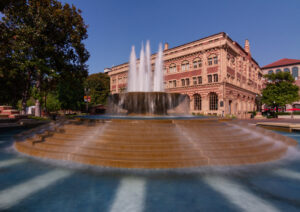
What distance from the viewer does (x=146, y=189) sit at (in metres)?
3.25

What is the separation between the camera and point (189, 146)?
A: 5.02 m

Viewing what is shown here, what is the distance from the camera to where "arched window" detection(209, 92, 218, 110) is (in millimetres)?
30556

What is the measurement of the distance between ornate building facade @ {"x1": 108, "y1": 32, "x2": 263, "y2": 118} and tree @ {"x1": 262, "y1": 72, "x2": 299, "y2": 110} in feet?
13.4

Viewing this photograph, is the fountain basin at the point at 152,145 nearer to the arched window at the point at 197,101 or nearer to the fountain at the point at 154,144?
the fountain at the point at 154,144

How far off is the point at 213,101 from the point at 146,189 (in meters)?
30.5

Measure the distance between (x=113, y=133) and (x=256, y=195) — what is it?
4.30 m

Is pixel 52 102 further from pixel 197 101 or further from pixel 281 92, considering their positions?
pixel 281 92

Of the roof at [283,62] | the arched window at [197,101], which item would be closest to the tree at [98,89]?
the arched window at [197,101]

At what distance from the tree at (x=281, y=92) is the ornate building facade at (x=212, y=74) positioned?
410cm

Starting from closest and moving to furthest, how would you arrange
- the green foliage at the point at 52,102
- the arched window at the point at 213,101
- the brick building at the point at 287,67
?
the arched window at the point at 213,101 → the green foliage at the point at 52,102 → the brick building at the point at 287,67

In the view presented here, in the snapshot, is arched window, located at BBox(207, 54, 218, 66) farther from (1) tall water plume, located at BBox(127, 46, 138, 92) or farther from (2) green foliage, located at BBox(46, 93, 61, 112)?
(2) green foliage, located at BBox(46, 93, 61, 112)

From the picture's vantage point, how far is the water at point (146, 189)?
272cm

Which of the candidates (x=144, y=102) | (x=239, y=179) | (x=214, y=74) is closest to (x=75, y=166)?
(x=239, y=179)

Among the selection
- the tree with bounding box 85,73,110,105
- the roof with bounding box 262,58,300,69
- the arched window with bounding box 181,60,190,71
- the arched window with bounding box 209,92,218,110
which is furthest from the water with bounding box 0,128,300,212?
the roof with bounding box 262,58,300,69
